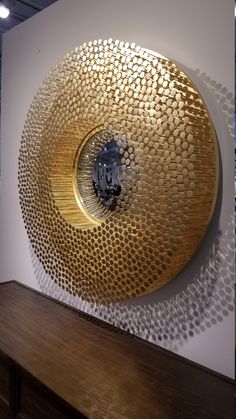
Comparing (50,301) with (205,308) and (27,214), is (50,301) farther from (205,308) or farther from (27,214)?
(205,308)

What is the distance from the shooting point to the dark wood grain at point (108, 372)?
3.18 feet

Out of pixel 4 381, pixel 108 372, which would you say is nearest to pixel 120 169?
pixel 108 372

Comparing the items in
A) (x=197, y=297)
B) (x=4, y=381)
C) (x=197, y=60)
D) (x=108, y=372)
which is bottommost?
(x=4, y=381)

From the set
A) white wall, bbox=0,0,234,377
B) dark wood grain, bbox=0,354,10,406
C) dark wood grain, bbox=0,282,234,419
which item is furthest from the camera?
dark wood grain, bbox=0,354,10,406

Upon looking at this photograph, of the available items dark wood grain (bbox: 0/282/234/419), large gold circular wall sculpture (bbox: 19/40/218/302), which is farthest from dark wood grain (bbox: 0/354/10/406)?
large gold circular wall sculpture (bbox: 19/40/218/302)

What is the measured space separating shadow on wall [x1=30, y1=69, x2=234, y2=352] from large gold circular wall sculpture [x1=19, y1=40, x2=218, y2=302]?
0.05m

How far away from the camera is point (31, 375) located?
3.68 feet

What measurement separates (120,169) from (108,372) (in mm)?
751

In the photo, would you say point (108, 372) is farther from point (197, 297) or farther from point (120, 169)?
point (120, 169)

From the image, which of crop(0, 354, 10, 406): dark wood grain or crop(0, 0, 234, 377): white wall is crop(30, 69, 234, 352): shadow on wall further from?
crop(0, 354, 10, 406): dark wood grain

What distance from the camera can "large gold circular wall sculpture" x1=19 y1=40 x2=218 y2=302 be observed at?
114 cm

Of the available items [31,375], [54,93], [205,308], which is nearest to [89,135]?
[54,93]

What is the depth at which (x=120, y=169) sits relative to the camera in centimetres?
138

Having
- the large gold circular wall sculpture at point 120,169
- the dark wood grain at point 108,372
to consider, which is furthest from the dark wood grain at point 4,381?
the large gold circular wall sculpture at point 120,169
